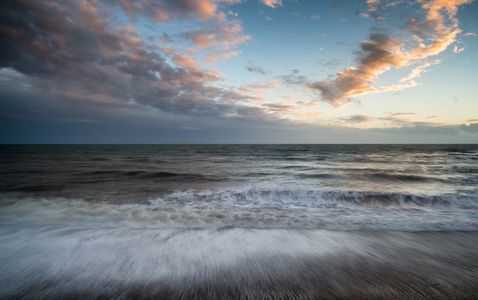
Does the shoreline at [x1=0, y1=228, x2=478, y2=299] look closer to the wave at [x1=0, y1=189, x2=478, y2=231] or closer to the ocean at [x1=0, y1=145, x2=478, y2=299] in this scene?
the ocean at [x1=0, y1=145, x2=478, y2=299]

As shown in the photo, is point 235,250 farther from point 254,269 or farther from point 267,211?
point 267,211

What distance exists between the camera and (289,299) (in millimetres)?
2549

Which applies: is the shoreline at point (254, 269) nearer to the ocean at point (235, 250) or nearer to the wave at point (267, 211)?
the ocean at point (235, 250)

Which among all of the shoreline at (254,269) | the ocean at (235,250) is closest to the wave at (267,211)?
the ocean at (235,250)

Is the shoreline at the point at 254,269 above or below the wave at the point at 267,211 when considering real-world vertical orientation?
above

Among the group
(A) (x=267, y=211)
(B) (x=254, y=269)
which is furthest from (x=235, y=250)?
(A) (x=267, y=211)

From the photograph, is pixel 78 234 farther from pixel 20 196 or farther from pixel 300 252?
pixel 20 196

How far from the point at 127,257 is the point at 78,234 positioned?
1984 mm

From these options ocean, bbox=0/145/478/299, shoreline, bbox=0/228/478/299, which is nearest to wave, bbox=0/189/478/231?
ocean, bbox=0/145/478/299

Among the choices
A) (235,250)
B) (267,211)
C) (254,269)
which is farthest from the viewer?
(267,211)

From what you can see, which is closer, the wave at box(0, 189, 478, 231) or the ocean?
the ocean

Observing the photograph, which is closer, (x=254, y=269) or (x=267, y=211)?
(x=254, y=269)

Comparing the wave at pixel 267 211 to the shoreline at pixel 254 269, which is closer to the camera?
the shoreline at pixel 254 269

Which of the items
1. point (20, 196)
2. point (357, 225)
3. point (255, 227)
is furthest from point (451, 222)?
point (20, 196)
